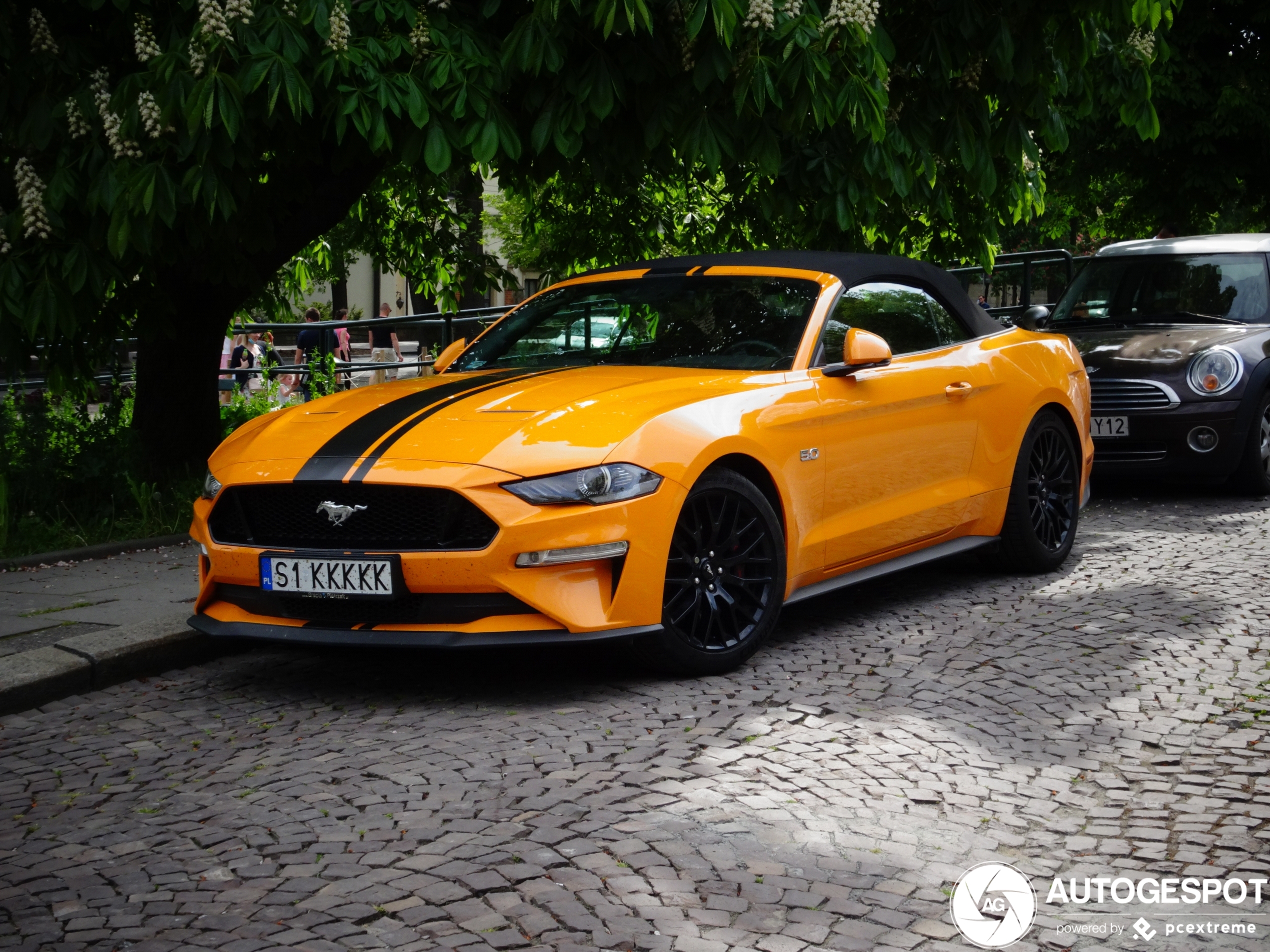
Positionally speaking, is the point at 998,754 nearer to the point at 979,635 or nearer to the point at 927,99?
the point at 979,635

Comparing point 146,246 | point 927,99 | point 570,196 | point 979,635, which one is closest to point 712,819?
point 979,635

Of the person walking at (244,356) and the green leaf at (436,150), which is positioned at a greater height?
the green leaf at (436,150)

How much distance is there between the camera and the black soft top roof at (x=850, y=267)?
6.77 metres

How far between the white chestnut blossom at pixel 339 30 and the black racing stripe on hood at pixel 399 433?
70.1 inches

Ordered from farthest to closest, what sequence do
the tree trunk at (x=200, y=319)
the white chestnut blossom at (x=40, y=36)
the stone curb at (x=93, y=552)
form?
the tree trunk at (x=200, y=319) < the stone curb at (x=93, y=552) < the white chestnut blossom at (x=40, y=36)

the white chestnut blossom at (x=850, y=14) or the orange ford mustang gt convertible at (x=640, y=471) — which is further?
the white chestnut blossom at (x=850, y=14)

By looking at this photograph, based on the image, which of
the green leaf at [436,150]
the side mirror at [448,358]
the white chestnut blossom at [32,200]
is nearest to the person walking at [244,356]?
the white chestnut blossom at [32,200]

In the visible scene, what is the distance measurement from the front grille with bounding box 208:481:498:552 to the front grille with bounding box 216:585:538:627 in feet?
0.57

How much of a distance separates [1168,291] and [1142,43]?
2508 mm

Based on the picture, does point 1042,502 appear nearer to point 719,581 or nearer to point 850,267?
point 850,267

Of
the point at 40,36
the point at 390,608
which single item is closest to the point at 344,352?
the point at 40,36

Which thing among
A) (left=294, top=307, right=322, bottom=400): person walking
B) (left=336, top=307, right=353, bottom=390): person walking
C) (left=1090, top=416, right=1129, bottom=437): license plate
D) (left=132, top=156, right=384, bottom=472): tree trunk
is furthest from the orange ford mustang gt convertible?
(left=336, top=307, right=353, bottom=390): person walking

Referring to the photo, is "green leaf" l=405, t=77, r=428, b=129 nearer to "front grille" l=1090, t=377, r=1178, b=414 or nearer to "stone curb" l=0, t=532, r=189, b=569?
"stone curb" l=0, t=532, r=189, b=569

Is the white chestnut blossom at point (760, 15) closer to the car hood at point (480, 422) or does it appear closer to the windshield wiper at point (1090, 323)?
the car hood at point (480, 422)
